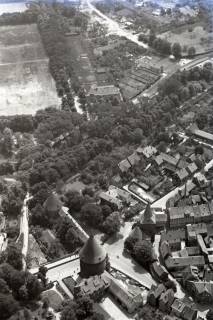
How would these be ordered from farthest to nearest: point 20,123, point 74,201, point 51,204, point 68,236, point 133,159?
point 20,123 → point 133,159 → point 74,201 → point 51,204 → point 68,236

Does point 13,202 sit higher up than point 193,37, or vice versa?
point 193,37

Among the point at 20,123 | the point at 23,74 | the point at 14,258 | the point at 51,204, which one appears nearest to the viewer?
the point at 14,258

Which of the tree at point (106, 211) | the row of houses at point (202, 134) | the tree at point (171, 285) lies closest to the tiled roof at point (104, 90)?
the row of houses at point (202, 134)

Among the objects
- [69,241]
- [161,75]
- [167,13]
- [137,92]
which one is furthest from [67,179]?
[167,13]

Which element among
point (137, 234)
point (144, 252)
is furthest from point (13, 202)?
point (144, 252)

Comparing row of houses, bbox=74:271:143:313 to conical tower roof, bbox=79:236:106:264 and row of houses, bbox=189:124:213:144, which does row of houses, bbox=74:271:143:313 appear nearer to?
conical tower roof, bbox=79:236:106:264

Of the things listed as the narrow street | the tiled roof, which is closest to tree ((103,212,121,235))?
the narrow street

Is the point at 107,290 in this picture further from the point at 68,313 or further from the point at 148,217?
the point at 148,217
